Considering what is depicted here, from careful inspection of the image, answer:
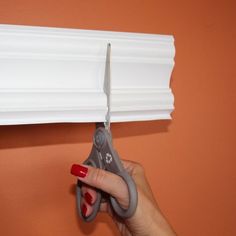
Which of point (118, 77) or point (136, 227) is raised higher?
point (118, 77)

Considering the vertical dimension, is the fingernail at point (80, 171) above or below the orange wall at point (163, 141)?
below

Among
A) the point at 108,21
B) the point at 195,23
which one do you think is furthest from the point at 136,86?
the point at 195,23

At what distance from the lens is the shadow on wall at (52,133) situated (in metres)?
0.69

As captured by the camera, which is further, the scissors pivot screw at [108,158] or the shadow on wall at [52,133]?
the shadow on wall at [52,133]

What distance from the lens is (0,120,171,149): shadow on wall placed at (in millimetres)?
690

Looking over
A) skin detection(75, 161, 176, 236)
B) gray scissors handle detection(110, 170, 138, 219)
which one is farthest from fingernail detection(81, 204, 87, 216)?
gray scissors handle detection(110, 170, 138, 219)

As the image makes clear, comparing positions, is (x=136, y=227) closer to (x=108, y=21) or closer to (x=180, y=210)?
(x=180, y=210)

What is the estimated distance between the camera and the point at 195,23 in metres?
0.85

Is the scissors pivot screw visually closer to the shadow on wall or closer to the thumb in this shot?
the thumb

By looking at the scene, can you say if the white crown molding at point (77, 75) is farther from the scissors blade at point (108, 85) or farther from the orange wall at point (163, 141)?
the orange wall at point (163, 141)

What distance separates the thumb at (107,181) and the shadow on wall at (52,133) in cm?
18

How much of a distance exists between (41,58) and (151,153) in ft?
1.29

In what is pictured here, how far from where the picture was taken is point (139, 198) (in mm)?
586

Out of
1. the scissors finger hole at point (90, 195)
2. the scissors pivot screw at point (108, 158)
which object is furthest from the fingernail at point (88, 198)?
the scissors pivot screw at point (108, 158)
